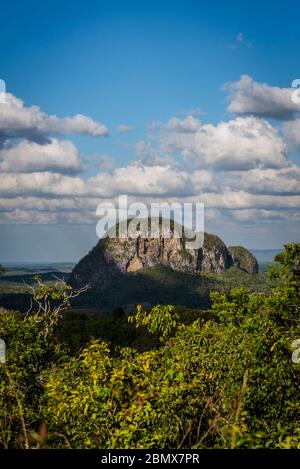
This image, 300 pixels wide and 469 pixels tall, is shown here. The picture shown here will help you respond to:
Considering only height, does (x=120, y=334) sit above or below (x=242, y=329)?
below

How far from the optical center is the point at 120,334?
93.7m

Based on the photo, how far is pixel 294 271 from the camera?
19500 millimetres

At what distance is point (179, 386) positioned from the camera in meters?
12.0

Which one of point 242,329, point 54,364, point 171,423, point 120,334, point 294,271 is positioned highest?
point 294,271

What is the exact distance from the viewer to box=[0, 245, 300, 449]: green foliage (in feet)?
36.7

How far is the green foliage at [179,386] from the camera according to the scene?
11188 millimetres

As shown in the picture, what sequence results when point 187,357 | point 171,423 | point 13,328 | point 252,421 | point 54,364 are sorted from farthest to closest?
point 54,364 → point 13,328 → point 187,357 → point 252,421 → point 171,423

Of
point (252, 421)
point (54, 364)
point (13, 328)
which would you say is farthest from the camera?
point (54, 364)

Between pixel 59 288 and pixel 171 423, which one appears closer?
pixel 171 423

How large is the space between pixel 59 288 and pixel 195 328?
11.0 metres
